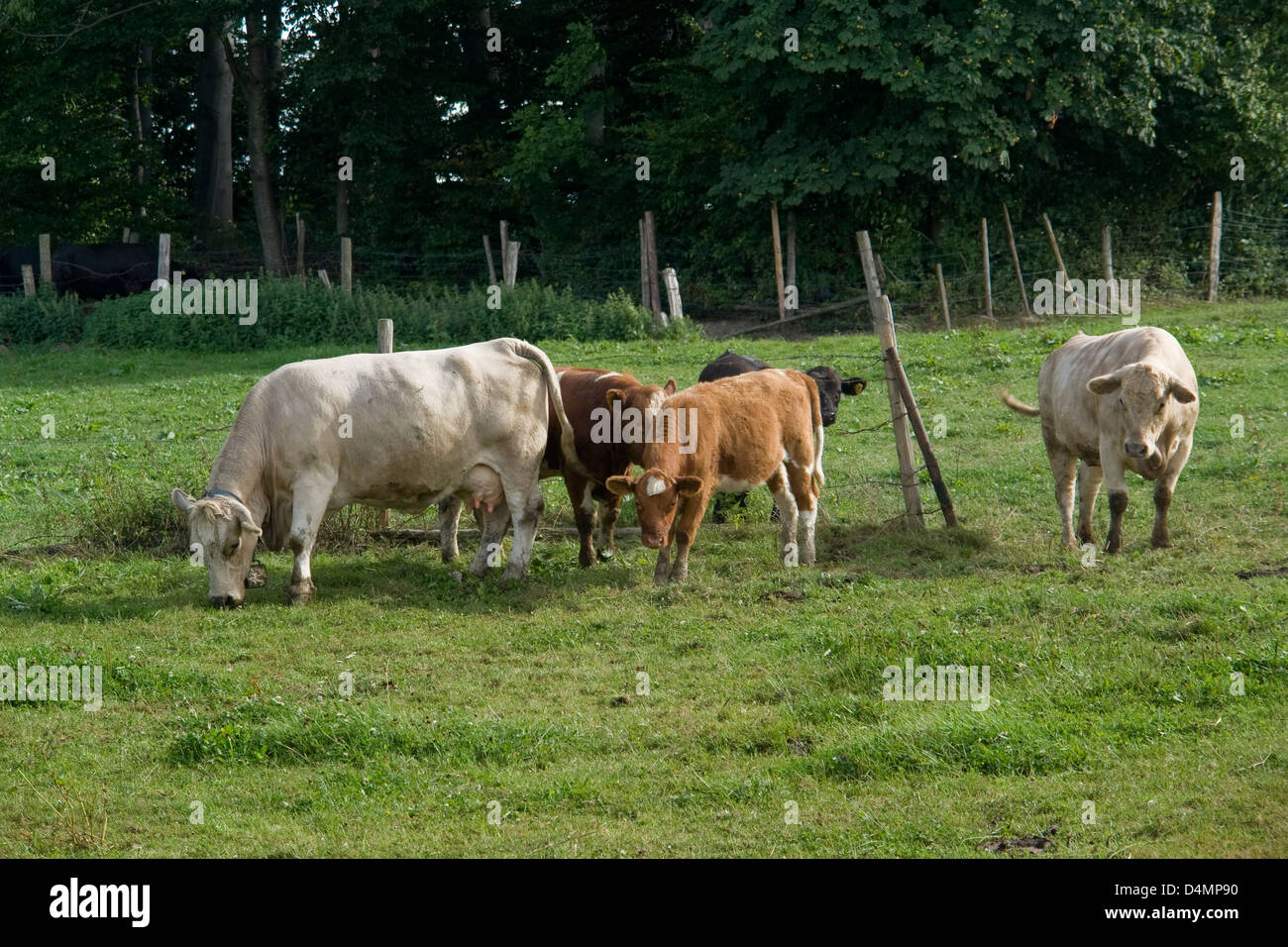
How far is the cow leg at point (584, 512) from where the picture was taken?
1127 centimetres

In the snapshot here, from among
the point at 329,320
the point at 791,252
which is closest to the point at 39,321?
the point at 329,320

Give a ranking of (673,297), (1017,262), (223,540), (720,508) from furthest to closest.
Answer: (1017,262), (673,297), (720,508), (223,540)

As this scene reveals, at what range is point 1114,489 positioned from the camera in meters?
10.9

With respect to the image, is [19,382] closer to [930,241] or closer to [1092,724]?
[930,241]

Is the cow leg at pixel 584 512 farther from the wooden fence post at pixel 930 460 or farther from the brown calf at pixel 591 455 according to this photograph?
the wooden fence post at pixel 930 460

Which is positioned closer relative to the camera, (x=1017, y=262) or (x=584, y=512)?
(x=584, y=512)

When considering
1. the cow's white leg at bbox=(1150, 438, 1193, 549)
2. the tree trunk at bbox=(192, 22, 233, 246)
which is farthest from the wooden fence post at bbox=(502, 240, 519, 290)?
the cow's white leg at bbox=(1150, 438, 1193, 549)

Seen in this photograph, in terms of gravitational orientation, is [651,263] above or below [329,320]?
above

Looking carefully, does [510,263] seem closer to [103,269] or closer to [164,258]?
[164,258]

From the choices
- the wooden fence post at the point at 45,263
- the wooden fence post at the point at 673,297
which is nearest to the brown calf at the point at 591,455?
the wooden fence post at the point at 673,297

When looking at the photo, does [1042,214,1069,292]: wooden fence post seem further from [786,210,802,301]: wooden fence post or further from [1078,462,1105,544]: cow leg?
[1078,462,1105,544]: cow leg

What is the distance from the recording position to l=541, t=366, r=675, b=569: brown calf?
1128 cm

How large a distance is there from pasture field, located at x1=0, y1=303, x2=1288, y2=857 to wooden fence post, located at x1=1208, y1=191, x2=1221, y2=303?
14169mm

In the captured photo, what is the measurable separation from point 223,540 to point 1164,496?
719cm
